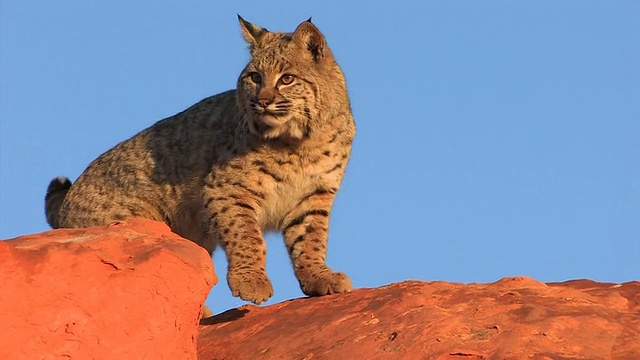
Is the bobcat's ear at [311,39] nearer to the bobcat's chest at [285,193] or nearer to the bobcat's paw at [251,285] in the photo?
the bobcat's chest at [285,193]

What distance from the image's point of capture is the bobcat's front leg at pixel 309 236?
901cm

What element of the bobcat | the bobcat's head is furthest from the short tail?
the bobcat's head

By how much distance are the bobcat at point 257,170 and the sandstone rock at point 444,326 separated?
1.07 meters

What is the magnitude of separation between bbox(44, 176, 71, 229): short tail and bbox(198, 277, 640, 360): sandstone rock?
11.5ft

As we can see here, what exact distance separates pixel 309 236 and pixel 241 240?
2.09 feet

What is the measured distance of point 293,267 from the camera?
9.32 meters

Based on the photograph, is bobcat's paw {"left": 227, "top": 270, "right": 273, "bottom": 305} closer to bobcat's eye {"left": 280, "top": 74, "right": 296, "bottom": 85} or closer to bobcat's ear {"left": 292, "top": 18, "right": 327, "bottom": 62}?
bobcat's eye {"left": 280, "top": 74, "right": 296, "bottom": 85}

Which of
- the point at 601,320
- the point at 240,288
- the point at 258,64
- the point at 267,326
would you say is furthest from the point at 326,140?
the point at 601,320

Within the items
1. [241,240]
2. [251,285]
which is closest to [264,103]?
[241,240]

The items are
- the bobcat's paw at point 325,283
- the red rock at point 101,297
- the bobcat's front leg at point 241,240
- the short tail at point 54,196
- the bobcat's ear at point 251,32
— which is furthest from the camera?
the short tail at point 54,196

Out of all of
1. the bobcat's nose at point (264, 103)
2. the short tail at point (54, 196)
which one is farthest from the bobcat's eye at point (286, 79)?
the short tail at point (54, 196)

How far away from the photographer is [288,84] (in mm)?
9438

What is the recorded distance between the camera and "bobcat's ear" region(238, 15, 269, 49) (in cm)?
989

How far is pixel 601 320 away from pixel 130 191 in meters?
4.93
